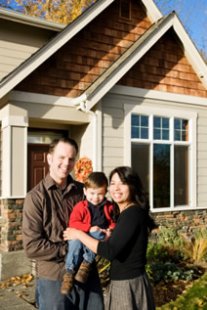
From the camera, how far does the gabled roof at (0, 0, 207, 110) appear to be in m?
7.87

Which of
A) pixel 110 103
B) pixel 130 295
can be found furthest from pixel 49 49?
pixel 130 295

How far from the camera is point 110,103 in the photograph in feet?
30.5

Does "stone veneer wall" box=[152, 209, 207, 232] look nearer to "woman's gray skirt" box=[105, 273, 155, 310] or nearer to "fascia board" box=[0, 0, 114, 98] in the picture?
"fascia board" box=[0, 0, 114, 98]

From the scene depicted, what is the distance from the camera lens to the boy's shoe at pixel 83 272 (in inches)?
119

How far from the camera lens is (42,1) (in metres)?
21.4

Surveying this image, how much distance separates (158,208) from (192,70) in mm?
3702

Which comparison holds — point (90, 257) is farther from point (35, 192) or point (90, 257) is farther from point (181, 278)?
point (181, 278)

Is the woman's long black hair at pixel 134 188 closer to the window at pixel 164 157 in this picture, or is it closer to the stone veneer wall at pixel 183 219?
the window at pixel 164 157

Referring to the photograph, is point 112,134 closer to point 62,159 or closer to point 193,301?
point 193,301

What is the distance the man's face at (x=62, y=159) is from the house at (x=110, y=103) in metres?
4.84

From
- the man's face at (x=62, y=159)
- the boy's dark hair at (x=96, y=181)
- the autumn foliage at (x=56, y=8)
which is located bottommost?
the boy's dark hair at (x=96, y=181)

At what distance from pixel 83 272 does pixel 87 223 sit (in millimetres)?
368

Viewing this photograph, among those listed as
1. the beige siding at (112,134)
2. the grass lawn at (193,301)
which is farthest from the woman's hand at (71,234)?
the beige siding at (112,134)

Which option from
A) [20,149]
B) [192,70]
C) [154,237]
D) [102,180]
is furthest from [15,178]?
[192,70]
